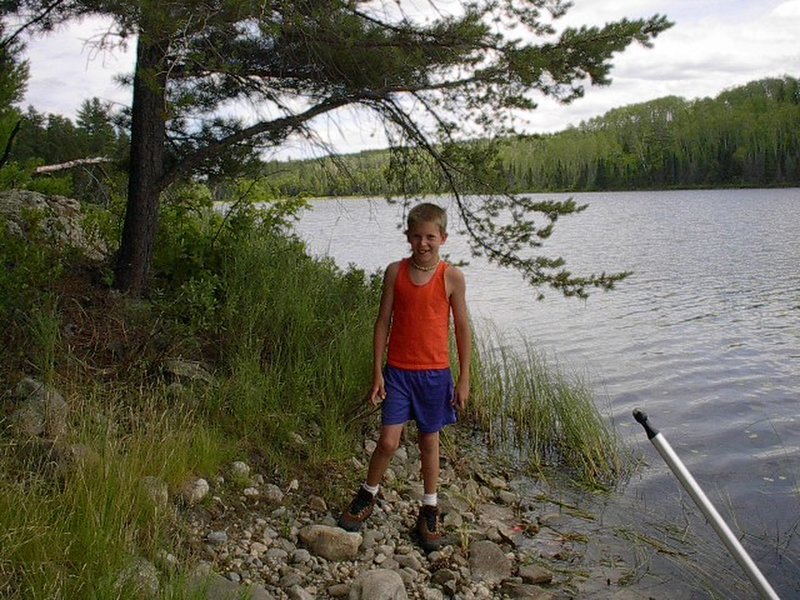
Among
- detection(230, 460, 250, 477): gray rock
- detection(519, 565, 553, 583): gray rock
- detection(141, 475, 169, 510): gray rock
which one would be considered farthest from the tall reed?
detection(141, 475, 169, 510): gray rock

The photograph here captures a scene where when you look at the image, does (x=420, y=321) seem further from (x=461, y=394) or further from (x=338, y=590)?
(x=338, y=590)

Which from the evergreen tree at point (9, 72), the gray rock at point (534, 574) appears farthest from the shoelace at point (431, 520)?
the evergreen tree at point (9, 72)

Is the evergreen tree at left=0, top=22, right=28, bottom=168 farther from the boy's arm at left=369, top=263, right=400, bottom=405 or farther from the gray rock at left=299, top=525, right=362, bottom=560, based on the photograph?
the gray rock at left=299, top=525, right=362, bottom=560

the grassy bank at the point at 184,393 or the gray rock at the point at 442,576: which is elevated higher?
the grassy bank at the point at 184,393

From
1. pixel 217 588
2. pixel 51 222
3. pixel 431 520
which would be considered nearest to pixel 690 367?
pixel 431 520

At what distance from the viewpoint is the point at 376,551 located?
13.6 ft

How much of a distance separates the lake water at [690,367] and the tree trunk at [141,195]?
162 centimetres

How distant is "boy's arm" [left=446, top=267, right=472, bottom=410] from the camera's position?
4.14 m

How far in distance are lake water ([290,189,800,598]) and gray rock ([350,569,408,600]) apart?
1.71 metres

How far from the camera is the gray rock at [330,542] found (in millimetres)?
3998

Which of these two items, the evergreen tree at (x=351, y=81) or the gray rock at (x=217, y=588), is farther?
the evergreen tree at (x=351, y=81)

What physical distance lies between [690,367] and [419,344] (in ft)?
23.5

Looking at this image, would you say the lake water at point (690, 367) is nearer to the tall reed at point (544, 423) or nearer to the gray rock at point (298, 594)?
the tall reed at point (544, 423)

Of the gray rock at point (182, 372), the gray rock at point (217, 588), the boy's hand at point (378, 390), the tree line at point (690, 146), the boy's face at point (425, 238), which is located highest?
the tree line at point (690, 146)
